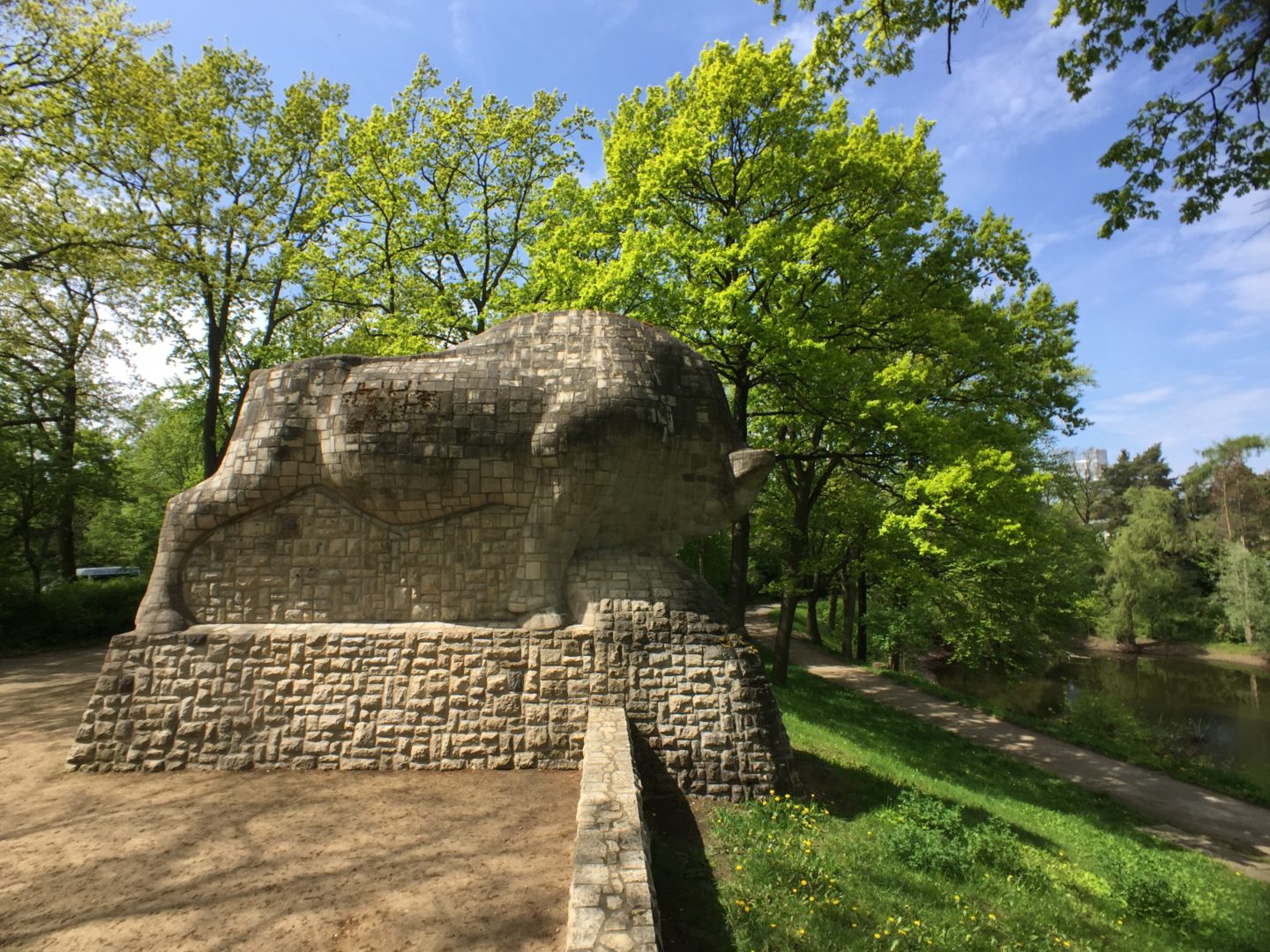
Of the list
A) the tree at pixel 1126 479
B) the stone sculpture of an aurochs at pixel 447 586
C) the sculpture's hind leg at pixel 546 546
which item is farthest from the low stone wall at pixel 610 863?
the tree at pixel 1126 479

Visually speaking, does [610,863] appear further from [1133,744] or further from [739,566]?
[1133,744]

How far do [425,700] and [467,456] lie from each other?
270 cm

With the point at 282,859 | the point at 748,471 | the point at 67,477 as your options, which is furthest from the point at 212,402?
the point at 748,471

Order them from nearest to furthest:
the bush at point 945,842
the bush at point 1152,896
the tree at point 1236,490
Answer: the bush at point 945,842 → the bush at point 1152,896 → the tree at point 1236,490

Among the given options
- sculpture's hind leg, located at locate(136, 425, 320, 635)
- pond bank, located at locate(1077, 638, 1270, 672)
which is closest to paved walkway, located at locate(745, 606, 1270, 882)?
sculpture's hind leg, located at locate(136, 425, 320, 635)

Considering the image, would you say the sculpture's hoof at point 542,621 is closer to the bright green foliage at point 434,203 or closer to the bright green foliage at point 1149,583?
the bright green foliage at point 434,203

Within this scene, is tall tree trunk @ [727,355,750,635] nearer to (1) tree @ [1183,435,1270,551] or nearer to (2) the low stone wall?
(2) the low stone wall

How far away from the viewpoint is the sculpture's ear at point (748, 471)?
300 inches

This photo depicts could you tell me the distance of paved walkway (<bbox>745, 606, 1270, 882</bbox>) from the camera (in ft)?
30.4

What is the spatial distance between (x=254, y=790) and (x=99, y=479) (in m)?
15.1

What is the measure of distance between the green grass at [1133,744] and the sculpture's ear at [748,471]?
1153 cm

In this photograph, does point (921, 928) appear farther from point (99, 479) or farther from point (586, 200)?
point (99, 479)

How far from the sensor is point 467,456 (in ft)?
23.3

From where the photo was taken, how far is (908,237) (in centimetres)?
1239
